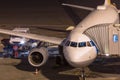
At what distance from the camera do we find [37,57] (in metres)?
29.0

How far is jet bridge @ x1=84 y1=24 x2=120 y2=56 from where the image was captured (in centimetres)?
2580

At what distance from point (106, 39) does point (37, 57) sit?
236 inches

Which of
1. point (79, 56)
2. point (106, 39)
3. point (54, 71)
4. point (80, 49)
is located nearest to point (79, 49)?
point (80, 49)

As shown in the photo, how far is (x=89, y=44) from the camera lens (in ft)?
82.5

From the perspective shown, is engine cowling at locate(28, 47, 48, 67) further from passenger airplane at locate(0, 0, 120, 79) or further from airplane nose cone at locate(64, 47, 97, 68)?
airplane nose cone at locate(64, 47, 97, 68)

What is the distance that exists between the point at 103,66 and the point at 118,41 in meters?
5.00

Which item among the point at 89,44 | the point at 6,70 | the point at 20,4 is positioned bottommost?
the point at 6,70

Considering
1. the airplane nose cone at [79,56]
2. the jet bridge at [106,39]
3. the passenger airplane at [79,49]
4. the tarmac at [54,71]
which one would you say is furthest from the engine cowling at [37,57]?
the jet bridge at [106,39]

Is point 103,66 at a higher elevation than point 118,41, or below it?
below

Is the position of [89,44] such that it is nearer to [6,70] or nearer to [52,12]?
[6,70]

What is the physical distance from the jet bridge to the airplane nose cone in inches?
42.5

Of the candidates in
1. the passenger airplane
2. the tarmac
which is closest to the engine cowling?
the passenger airplane

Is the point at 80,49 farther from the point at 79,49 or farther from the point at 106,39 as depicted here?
the point at 106,39

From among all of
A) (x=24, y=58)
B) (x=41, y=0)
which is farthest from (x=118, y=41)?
(x=41, y=0)
